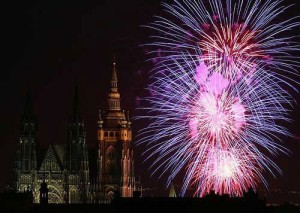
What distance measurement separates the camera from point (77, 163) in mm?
163375

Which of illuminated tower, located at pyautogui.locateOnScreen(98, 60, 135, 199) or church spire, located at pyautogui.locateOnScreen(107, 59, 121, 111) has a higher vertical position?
church spire, located at pyautogui.locateOnScreen(107, 59, 121, 111)

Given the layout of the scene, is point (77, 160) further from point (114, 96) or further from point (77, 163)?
point (114, 96)

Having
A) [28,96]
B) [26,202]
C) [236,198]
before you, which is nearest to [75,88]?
[28,96]

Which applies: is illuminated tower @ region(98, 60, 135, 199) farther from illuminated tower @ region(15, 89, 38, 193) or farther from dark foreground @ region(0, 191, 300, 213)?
dark foreground @ region(0, 191, 300, 213)

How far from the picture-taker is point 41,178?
6437 inches

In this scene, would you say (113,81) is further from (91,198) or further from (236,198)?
(236,198)

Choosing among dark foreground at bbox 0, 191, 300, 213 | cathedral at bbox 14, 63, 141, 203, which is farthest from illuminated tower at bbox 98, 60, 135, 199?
dark foreground at bbox 0, 191, 300, 213

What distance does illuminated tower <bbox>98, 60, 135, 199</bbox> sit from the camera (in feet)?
543

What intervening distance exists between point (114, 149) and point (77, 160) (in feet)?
25.7

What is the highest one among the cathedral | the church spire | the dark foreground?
the church spire

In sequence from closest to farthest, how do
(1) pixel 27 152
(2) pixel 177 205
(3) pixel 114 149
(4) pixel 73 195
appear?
(2) pixel 177 205, (1) pixel 27 152, (4) pixel 73 195, (3) pixel 114 149

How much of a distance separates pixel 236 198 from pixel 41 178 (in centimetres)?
8106

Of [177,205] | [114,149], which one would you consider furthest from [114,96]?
[177,205]

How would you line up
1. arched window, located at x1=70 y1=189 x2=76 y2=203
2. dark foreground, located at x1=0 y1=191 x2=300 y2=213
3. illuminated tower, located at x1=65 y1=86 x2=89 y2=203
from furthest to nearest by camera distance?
arched window, located at x1=70 y1=189 x2=76 y2=203 → illuminated tower, located at x1=65 y1=86 x2=89 y2=203 → dark foreground, located at x1=0 y1=191 x2=300 y2=213
